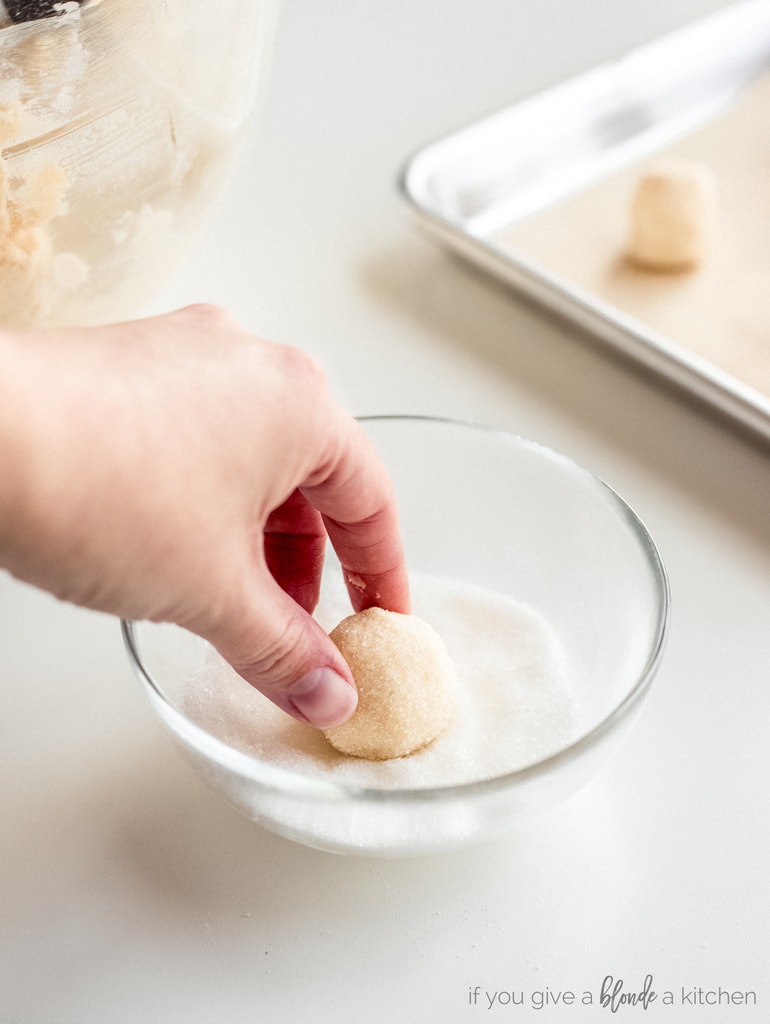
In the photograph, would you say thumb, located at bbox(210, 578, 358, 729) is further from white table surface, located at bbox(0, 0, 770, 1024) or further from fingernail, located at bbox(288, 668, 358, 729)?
white table surface, located at bbox(0, 0, 770, 1024)

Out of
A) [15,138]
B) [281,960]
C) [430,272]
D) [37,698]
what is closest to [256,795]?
[281,960]

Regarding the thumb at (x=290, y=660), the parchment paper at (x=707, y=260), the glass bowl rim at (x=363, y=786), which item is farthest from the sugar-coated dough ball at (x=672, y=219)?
the thumb at (x=290, y=660)

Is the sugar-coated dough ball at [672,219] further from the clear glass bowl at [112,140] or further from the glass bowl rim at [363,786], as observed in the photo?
the glass bowl rim at [363,786]

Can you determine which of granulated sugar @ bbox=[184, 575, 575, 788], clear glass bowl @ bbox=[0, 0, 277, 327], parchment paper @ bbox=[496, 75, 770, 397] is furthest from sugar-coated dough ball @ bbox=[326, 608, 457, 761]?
parchment paper @ bbox=[496, 75, 770, 397]

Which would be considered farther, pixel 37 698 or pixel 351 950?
pixel 37 698

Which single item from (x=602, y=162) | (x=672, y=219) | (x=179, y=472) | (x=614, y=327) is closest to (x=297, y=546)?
(x=179, y=472)

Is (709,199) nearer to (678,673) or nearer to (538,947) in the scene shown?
(678,673)
